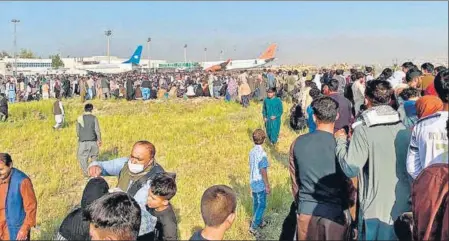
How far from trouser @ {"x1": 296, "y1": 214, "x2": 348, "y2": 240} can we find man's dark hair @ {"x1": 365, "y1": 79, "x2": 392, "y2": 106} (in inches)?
39.0

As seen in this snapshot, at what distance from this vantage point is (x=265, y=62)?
2943 inches

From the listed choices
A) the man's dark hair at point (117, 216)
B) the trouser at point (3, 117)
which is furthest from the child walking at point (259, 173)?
the trouser at point (3, 117)

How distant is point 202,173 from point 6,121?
1107cm

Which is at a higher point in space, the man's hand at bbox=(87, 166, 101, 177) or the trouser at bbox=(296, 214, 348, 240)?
the man's hand at bbox=(87, 166, 101, 177)

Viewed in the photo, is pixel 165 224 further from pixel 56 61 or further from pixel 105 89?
pixel 56 61

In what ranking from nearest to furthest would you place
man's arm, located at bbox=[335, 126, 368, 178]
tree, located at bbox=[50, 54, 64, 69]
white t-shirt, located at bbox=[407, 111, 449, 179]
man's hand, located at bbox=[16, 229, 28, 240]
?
white t-shirt, located at bbox=[407, 111, 449, 179] < man's arm, located at bbox=[335, 126, 368, 178] < man's hand, located at bbox=[16, 229, 28, 240] < tree, located at bbox=[50, 54, 64, 69]

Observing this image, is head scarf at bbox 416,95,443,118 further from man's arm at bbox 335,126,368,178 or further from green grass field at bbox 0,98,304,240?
green grass field at bbox 0,98,304,240

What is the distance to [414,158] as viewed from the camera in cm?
342

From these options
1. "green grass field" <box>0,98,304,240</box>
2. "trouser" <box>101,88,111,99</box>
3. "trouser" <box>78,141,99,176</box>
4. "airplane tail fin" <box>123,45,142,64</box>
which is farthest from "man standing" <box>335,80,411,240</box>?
"airplane tail fin" <box>123,45,142,64</box>

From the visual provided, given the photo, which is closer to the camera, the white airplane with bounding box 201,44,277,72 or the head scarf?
the head scarf

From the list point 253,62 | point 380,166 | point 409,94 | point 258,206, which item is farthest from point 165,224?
point 253,62

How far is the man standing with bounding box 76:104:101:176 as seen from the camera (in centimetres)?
898

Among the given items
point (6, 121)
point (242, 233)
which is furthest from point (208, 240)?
point (6, 121)

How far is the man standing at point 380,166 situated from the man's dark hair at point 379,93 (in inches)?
6.0
